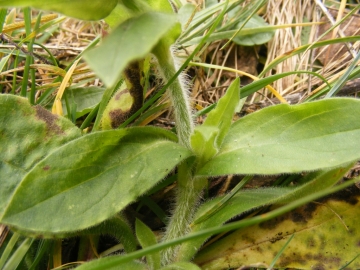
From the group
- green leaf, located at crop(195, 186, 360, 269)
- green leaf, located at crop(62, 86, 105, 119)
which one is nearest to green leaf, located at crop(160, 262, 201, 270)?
green leaf, located at crop(195, 186, 360, 269)

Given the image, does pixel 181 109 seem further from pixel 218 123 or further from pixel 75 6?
pixel 75 6

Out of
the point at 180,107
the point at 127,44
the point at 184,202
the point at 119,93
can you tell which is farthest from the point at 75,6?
the point at 184,202

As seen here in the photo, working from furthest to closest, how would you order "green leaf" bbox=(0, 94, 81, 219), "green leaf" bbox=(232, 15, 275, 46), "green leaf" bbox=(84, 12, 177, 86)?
"green leaf" bbox=(232, 15, 275, 46) → "green leaf" bbox=(0, 94, 81, 219) → "green leaf" bbox=(84, 12, 177, 86)

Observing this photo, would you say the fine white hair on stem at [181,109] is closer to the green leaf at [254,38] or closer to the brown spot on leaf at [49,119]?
Answer: the brown spot on leaf at [49,119]

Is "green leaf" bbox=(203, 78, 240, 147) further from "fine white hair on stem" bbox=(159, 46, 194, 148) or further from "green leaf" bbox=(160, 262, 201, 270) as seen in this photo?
"green leaf" bbox=(160, 262, 201, 270)

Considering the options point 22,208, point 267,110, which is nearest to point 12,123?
point 22,208

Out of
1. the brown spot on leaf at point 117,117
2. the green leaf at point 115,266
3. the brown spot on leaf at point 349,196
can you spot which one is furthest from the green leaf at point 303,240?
the brown spot on leaf at point 117,117
